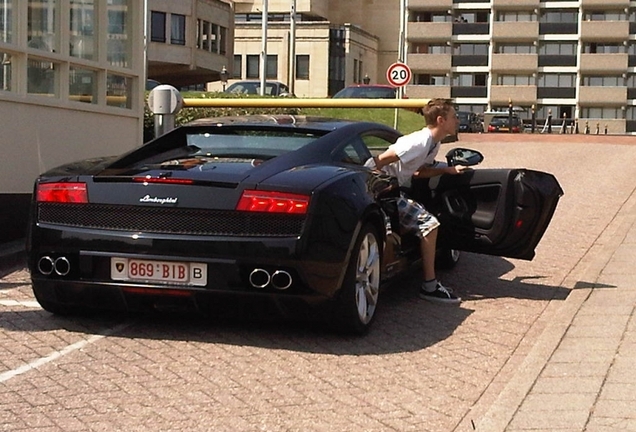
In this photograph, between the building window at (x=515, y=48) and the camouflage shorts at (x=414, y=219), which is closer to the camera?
the camouflage shorts at (x=414, y=219)

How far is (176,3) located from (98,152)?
185 ft

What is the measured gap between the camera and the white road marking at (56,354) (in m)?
5.74

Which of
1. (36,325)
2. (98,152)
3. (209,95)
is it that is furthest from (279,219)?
(209,95)

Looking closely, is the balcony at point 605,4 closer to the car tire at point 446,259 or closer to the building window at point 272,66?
the building window at point 272,66

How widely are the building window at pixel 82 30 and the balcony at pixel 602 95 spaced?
74361 mm

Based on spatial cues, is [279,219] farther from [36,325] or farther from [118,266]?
[36,325]

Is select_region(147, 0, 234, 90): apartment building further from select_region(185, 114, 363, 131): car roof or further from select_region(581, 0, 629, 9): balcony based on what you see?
select_region(185, 114, 363, 131): car roof

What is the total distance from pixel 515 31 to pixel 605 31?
6562mm

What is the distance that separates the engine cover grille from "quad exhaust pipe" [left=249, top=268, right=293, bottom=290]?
20cm

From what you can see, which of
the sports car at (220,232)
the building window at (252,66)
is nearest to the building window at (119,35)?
the sports car at (220,232)

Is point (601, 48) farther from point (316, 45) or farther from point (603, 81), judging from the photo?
point (316, 45)

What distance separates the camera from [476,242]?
26.9 ft

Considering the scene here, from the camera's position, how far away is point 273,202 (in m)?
6.14

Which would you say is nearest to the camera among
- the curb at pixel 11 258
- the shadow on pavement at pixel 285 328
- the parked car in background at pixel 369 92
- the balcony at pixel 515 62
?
the shadow on pavement at pixel 285 328
